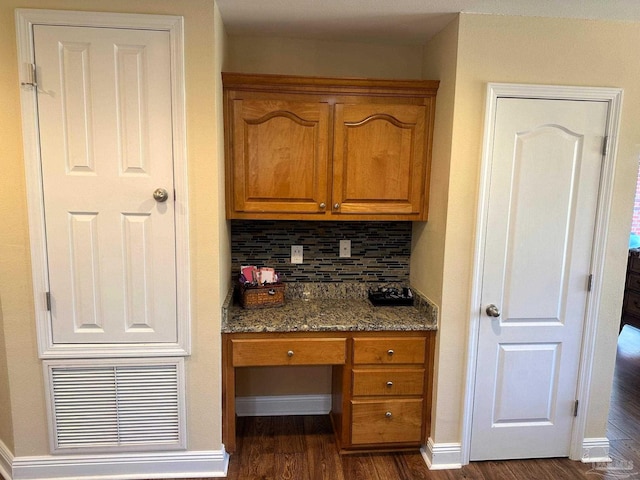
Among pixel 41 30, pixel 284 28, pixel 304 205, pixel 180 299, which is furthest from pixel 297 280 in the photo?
pixel 41 30

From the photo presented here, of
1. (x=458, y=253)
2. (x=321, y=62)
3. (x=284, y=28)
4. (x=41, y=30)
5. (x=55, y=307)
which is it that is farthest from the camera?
(x=321, y=62)

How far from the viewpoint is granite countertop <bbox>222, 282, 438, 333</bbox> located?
81.8 inches

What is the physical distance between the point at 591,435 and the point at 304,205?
78.3 inches

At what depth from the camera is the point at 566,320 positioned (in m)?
2.12

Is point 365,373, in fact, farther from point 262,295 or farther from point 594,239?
point 594,239

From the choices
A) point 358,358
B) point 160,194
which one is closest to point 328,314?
point 358,358

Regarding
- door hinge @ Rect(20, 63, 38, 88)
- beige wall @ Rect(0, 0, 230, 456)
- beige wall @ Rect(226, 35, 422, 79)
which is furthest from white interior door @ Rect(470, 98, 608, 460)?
door hinge @ Rect(20, 63, 38, 88)

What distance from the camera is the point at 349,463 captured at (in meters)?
2.19

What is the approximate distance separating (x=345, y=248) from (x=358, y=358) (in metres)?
0.70

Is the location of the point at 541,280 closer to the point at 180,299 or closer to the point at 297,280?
the point at 297,280

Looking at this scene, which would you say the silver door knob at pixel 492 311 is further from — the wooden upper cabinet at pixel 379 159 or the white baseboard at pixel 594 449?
the white baseboard at pixel 594 449

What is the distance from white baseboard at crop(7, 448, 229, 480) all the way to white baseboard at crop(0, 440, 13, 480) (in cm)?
2

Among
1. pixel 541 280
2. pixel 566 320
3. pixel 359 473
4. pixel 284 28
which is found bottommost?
pixel 359 473

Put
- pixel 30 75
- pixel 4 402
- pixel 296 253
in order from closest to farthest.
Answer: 1. pixel 30 75
2. pixel 4 402
3. pixel 296 253
